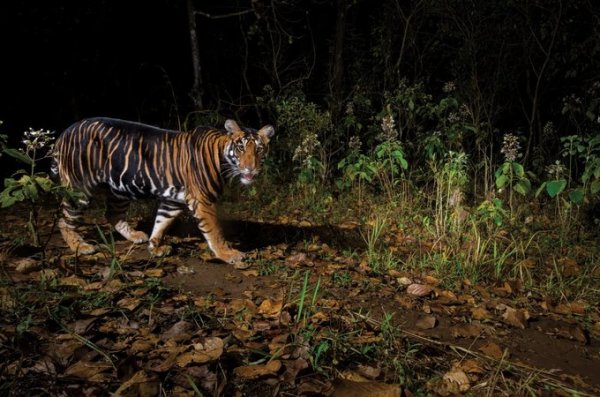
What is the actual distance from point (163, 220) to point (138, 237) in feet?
1.46

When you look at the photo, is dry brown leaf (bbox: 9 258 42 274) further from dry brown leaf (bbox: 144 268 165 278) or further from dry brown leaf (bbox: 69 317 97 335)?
dry brown leaf (bbox: 69 317 97 335)

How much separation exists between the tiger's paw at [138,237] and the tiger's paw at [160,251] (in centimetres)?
40

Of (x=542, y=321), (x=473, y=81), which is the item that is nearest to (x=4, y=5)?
(x=473, y=81)

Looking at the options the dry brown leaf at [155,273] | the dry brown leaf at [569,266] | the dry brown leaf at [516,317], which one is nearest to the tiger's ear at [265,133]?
the dry brown leaf at [155,273]

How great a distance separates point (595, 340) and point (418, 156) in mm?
4318

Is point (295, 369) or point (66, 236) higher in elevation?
point (66, 236)

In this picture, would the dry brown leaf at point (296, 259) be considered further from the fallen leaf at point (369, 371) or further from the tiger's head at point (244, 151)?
the fallen leaf at point (369, 371)

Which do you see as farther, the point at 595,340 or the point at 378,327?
the point at 595,340

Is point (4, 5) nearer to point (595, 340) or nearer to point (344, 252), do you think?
point (344, 252)

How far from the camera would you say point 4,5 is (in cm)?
625

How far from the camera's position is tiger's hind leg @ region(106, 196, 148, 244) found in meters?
4.25

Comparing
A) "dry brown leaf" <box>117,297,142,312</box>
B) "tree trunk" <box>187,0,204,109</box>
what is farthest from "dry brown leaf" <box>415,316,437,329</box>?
"tree trunk" <box>187,0,204,109</box>

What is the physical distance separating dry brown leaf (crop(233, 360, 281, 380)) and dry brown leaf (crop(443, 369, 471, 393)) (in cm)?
83

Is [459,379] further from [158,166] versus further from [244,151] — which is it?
[158,166]
